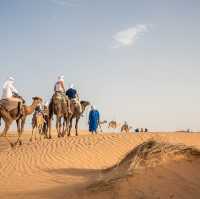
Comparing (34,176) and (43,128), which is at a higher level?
(43,128)

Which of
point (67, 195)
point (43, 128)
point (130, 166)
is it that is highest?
point (43, 128)

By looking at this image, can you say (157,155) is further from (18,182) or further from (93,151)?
(93,151)

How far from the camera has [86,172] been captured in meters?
12.9

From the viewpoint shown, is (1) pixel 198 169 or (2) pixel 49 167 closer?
(1) pixel 198 169

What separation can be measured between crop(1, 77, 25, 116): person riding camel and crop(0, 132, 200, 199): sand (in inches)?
70.1

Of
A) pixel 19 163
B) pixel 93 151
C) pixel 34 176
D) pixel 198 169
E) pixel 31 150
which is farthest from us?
pixel 31 150

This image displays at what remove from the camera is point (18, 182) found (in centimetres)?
1173

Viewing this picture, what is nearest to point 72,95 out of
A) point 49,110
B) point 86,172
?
point 49,110

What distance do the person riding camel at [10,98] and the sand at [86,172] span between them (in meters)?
1.78

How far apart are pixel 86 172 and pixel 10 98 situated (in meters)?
8.21

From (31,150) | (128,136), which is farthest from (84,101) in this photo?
(31,150)

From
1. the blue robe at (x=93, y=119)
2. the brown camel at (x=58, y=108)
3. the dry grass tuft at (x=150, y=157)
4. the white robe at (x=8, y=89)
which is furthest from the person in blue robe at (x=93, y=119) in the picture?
the dry grass tuft at (x=150, y=157)

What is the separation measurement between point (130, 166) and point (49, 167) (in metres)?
7.29

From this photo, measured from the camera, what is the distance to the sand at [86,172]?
6.92 meters
